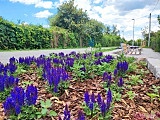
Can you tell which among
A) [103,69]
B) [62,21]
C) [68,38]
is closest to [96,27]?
[62,21]

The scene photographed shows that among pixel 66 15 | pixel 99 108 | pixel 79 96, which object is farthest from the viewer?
pixel 66 15

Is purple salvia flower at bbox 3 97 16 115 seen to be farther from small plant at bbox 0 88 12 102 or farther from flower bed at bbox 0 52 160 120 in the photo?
small plant at bbox 0 88 12 102

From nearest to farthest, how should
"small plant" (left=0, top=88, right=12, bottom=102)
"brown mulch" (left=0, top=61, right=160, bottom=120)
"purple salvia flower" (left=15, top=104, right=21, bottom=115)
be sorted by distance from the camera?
"purple salvia flower" (left=15, top=104, right=21, bottom=115) → "brown mulch" (left=0, top=61, right=160, bottom=120) → "small plant" (left=0, top=88, right=12, bottom=102)

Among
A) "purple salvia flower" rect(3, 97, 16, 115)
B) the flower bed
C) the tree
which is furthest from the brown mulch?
the tree

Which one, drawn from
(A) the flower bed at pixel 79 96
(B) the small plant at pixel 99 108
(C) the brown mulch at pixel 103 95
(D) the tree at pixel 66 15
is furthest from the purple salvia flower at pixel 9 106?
(D) the tree at pixel 66 15

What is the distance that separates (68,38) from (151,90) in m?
29.9

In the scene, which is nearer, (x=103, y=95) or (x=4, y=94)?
(x=4, y=94)

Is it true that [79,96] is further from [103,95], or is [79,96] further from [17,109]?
[17,109]

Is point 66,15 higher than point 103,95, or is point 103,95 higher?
point 66,15

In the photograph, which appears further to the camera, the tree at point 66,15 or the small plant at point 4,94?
the tree at point 66,15

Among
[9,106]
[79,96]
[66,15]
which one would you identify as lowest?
[79,96]

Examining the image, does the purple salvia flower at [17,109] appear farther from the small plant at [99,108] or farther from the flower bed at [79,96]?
the small plant at [99,108]

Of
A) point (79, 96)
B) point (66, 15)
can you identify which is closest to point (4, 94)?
point (79, 96)

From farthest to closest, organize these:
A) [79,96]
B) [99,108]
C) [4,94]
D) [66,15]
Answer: [66,15] < [79,96] < [4,94] < [99,108]
